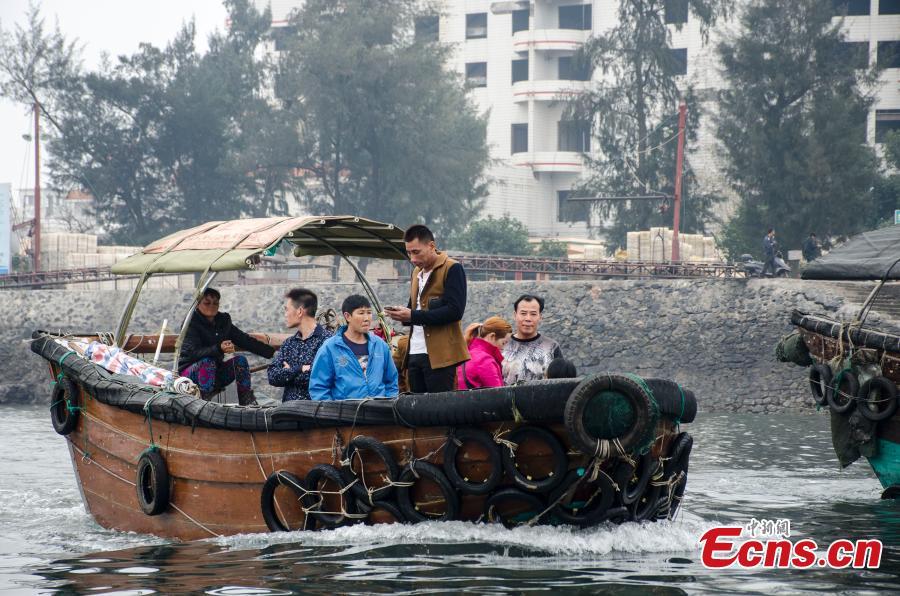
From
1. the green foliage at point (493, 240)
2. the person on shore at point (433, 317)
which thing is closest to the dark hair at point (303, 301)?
the person on shore at point (433, 317)

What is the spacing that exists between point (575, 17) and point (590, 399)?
4519cm

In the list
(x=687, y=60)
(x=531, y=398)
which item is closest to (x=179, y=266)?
(x=531, y=398)

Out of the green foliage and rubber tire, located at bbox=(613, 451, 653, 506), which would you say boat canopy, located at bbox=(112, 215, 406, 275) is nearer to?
rubber tire, located at bbox=(613, 451, 653, 506)

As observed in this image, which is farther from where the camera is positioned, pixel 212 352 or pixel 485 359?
pixel 212 352

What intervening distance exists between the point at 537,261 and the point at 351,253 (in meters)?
21.3

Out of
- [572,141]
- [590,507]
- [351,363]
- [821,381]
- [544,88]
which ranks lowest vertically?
[590,507]

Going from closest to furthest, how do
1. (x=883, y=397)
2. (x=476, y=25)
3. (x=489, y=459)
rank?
(x=489, y=459) < (x=883, y=397) < (x=476, y=25)

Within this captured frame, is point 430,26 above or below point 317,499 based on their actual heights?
above

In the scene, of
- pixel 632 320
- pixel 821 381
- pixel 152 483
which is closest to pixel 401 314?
pixel 152 483

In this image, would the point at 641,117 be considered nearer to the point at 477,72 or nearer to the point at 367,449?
the point at 477,72

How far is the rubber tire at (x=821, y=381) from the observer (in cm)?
1085

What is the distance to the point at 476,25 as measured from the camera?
52.3 metres

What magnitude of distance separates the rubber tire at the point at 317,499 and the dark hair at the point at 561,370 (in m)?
1.46

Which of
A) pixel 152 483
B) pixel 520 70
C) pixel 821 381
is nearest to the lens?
pixel 152 483
